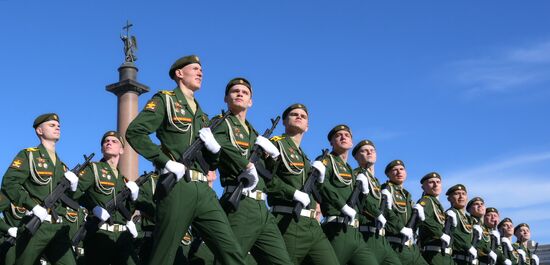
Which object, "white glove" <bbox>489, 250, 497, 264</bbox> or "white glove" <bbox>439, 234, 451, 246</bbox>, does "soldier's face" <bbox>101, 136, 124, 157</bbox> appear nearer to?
"white glove" <bbox>439, 234, 451, 246</bbox>

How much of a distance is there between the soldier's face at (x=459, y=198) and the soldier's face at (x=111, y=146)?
17.7ft

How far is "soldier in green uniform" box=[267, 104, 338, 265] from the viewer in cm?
812

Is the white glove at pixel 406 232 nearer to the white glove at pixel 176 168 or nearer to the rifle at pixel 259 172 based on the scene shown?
the rifle at pixel 259 172

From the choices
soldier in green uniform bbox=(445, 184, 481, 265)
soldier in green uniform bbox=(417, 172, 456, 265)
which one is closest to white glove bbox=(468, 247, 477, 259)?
soldier in green uniform bbox=(445, 184, 481, 265)

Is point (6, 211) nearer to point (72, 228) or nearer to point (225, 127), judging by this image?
point (72, 228)

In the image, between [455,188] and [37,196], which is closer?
[37,196]

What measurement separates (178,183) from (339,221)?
118 inches

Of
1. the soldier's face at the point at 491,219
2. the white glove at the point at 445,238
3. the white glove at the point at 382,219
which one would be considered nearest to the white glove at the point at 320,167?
the white glove at the point at 382,219

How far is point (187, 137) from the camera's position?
22.0ft

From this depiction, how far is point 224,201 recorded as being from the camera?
23.5 feet

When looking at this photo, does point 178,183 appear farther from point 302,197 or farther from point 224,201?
point 302,197

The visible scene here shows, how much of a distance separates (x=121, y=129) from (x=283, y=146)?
18928 millimetres

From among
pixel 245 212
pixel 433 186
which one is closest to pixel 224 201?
pixel 245 212

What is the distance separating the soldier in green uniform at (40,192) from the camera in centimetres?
840
